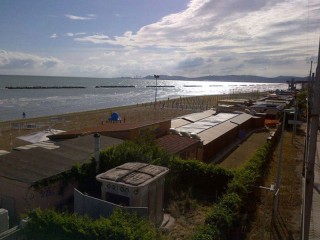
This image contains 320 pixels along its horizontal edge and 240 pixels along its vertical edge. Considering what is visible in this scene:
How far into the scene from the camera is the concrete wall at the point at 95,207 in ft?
30.7

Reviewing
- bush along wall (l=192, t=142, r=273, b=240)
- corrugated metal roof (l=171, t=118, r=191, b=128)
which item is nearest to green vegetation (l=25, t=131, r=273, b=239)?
bush along wall (l=192, t=142, r=273, b=240)

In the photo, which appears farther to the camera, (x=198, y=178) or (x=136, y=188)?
(x=198, y=178)

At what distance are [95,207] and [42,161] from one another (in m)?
4.32

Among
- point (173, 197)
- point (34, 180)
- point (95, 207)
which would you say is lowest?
point (173, 197)

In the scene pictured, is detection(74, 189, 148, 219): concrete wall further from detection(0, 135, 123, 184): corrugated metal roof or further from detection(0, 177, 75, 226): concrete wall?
detection(0, 135, 123, 184): corrugated metal roof

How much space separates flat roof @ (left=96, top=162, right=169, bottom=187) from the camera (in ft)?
34.1

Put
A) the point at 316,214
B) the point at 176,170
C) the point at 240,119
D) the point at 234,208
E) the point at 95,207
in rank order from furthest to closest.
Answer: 1. the point at 240,119
2. the point at 176,170
3. the point at 316,214
4. the point at 234,208
5. the point at 95,207

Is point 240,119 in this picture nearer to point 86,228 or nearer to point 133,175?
point 133,175

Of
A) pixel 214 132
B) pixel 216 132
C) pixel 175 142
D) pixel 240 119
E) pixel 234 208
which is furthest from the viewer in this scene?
pixel 240 119

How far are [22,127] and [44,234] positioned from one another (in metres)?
31.5

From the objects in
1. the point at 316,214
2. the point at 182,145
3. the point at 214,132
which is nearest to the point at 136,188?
the point at 316,214

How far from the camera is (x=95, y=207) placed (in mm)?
9961

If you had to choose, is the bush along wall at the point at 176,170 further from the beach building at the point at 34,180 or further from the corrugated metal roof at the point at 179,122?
the corrugated metal roof at the point at 179,122

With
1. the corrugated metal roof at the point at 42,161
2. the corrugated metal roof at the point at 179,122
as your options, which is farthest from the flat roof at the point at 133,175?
the corrugated metal roof at the point at 179,122
